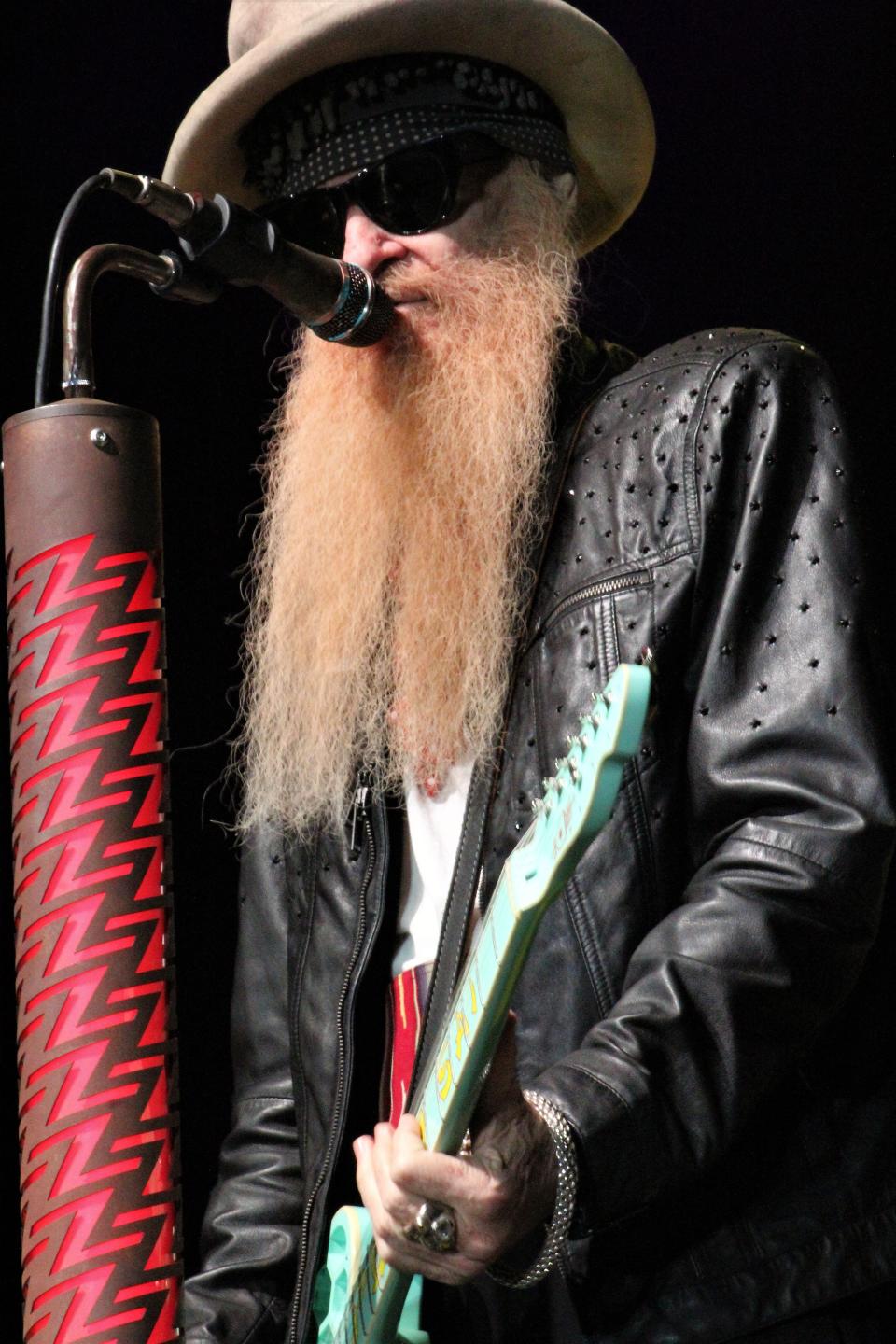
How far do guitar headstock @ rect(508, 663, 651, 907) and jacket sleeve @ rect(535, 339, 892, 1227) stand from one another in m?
0.36

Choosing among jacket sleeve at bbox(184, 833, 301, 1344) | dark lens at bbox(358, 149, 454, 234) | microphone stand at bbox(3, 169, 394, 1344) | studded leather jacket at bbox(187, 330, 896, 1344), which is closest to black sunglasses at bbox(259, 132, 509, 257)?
dark lens at bbox(358, 149, 454, 234)

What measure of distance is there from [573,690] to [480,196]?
29.5 inches

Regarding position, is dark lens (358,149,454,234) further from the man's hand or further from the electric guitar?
the man's hand

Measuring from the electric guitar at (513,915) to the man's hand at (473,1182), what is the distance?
0.02 meters

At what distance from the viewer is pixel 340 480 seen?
211 centimetres

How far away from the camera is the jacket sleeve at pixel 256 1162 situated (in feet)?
6.46

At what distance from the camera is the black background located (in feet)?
8.16

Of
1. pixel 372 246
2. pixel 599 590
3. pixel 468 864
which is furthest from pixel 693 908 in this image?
pixel 372 246

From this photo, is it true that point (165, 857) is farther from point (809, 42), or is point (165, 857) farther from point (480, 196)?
point (809, 42)

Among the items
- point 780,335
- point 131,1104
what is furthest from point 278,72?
point 131,1104

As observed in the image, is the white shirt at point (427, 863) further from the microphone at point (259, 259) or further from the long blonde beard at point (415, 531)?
the microphone at point (259, 259)

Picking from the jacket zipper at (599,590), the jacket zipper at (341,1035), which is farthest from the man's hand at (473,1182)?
the jacket zipper at (599,590)

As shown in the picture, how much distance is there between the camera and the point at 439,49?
210 centimetres

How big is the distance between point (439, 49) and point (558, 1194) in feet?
4.76
